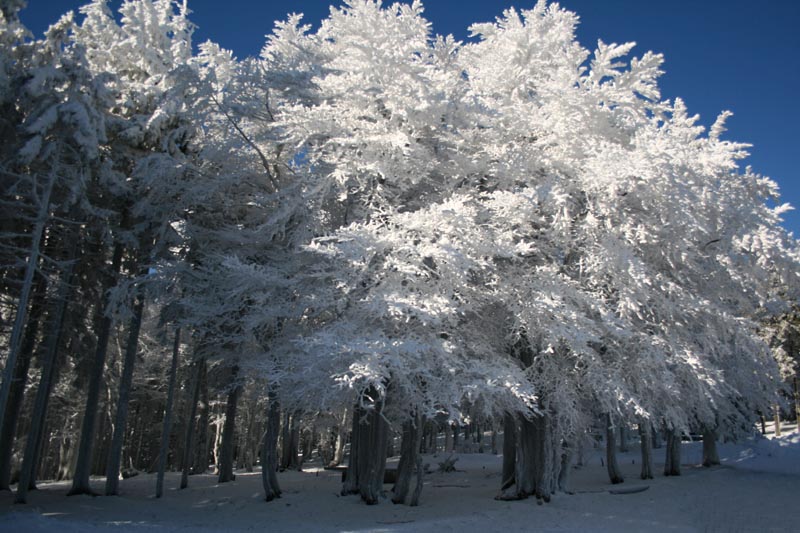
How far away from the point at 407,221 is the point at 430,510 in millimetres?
7609

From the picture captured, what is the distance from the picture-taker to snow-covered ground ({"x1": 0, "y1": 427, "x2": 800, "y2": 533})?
11.9 m

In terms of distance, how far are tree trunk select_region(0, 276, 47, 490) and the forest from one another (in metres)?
0.22

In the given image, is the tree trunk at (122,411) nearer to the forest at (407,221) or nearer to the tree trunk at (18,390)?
the forest at (407,221)

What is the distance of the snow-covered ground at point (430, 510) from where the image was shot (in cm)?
1193

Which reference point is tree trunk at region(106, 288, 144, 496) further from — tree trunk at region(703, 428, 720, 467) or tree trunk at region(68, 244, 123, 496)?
tree trunk at region(703, 428, 720, 467)

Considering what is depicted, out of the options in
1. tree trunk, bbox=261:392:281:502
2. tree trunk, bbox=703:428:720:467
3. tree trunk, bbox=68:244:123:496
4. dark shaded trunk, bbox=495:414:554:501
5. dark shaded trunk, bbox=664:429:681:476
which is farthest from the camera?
tree trunk, bbox=703:428:720:467

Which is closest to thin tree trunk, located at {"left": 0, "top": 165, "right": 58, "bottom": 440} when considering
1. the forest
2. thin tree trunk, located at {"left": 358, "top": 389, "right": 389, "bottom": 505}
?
the forest

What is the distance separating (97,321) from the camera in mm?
20609

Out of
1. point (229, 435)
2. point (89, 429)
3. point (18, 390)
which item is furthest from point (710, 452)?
point (18, 390)

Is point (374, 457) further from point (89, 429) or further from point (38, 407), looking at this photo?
point (38, 407)

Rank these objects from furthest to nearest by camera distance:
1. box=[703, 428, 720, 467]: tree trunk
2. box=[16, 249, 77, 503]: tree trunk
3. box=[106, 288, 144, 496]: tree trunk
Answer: box=[703, 428, 720, 467]: tree trunk
box=[106, 288, 144, 496]: tree trunk
box=[16, 249, 77, 503]: tree trunk

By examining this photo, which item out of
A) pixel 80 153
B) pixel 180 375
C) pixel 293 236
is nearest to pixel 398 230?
pixel 293 236

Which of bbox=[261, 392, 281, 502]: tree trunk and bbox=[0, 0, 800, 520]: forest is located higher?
bbox=[0, 0, 800, 520]: forest

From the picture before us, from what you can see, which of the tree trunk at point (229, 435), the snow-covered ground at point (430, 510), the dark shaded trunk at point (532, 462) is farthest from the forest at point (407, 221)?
the tree trunk at point (229, 435)
